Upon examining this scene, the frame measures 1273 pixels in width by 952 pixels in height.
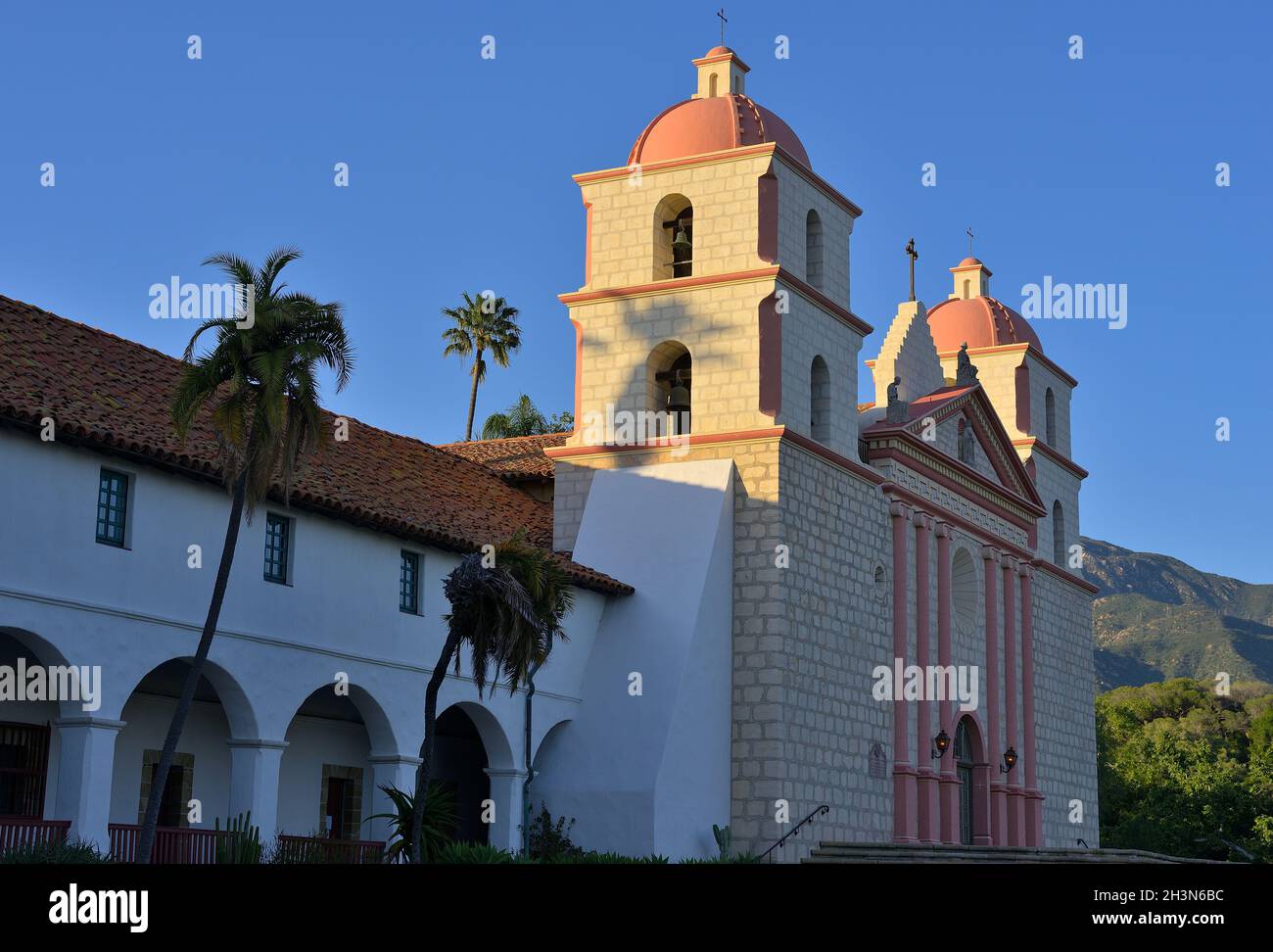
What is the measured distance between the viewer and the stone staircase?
29422 mm

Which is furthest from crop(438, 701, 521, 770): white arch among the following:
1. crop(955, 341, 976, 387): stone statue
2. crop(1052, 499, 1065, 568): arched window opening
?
crop(1052, 499, 1065, 568): arched window opening

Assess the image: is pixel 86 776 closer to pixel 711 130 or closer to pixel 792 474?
pixel 792 474

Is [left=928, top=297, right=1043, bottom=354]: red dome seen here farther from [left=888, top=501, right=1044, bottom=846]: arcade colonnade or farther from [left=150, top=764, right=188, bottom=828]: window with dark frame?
[left=150, top=764, right=188, bottom=828]: window with dark frame

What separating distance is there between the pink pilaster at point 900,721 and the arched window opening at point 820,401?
241 centimetres

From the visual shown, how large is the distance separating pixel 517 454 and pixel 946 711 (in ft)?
33.5

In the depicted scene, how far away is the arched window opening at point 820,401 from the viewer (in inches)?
1287

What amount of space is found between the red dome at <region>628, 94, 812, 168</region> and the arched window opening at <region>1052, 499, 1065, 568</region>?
15.9 m
